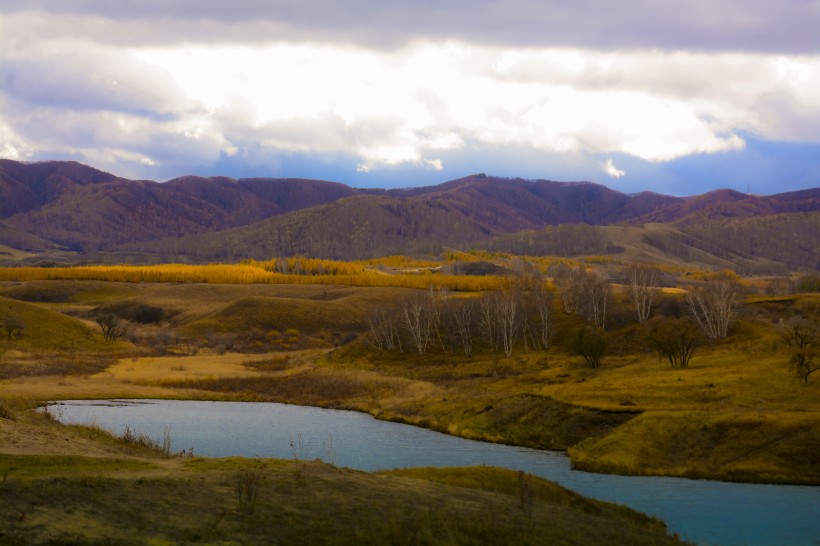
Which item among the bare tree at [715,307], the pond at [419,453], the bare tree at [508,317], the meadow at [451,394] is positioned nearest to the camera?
the meadow at [451,394]

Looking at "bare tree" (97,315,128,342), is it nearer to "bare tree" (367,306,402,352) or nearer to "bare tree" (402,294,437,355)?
"bare tree" (367,306,402,352)

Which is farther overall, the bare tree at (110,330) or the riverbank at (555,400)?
the bare tree at (110,330)

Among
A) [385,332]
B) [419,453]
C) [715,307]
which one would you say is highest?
[715,307]

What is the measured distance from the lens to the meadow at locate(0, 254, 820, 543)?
24.0 meters

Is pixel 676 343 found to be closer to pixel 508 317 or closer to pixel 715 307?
pixel 715 307

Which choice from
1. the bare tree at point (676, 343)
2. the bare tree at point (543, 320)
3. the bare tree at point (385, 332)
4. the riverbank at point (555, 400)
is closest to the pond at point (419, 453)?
the riverbank at point (555, 400)

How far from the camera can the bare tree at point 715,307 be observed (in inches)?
4109

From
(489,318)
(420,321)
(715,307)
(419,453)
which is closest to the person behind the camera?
(419,453)

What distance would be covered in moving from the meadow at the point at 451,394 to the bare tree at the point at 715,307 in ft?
9.51

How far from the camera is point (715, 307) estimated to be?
367ft

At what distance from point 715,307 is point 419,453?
75.9 m

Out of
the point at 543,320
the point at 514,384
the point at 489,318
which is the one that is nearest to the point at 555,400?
the point at 514,384

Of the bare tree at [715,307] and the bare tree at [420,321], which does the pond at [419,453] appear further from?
the bare tree at [715,307]

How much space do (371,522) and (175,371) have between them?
278 feet
